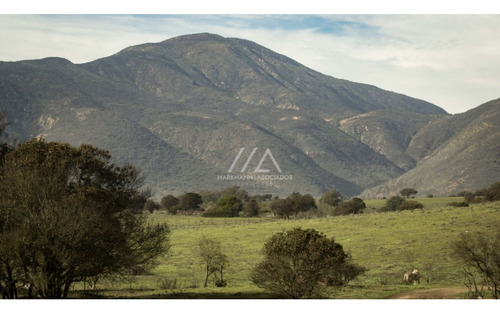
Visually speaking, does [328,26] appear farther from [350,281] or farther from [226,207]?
[226,207]

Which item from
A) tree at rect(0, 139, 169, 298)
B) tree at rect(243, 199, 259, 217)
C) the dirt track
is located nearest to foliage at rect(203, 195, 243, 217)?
tree at rect(243, 199, 259, 217)

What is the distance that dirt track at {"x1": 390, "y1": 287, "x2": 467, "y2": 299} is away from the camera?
31766 millimetres

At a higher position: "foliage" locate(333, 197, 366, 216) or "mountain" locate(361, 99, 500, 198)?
"mountain" locate(361, 99, 500, 198)

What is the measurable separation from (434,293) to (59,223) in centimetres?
1885

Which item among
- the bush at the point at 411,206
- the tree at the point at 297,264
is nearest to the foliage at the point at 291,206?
the bush at the point at 411,206

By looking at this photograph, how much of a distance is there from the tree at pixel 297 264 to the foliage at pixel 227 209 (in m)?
69.9

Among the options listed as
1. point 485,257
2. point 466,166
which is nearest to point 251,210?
point 466,166

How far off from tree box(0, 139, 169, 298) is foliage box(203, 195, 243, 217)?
2641 inches

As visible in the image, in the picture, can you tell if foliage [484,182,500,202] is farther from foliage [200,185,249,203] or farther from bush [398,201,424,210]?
foliage [200,185,249,203]

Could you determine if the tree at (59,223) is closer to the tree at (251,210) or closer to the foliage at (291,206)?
Result: the foliage at (291,206)

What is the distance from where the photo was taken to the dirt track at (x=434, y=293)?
3177 cm

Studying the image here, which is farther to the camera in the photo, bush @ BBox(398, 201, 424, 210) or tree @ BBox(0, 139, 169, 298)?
bush @ BBox(398, 201, 424, 210)

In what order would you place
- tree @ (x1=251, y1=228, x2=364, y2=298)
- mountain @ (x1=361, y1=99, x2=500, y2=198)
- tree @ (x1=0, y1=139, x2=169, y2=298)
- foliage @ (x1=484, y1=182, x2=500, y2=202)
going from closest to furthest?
1. tree @ (x1=0, y1=139, x2=169, y2=298)
2. tree @ (x1=251, y1=228, x2=364, y2=298)
3. foliage @ (x1=484, y1=182, x2=500, y2=202)
4. mountain @ (x1=361, y1=99, x2=500, y2=198)

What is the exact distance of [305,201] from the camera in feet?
333
